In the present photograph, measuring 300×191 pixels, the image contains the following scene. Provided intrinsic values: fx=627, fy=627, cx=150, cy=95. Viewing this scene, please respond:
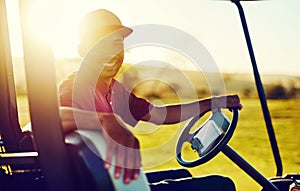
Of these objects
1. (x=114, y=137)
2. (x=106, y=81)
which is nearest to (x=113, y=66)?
(x=106, y=81)

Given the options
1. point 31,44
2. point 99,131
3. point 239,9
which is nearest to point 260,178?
point 239,9

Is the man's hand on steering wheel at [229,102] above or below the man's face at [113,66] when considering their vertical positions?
below

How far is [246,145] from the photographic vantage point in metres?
7.95

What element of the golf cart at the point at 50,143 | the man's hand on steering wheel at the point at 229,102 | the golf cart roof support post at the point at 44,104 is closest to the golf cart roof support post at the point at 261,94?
the golf cart at the point at 50,143

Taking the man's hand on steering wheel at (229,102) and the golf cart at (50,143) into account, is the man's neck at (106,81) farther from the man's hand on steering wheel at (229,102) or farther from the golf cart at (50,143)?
the man's hand on steering wheel at (229,102)

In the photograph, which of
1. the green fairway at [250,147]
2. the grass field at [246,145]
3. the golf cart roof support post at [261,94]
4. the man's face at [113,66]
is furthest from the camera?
the green fairway at [250,147]

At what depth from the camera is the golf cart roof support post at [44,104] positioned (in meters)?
1.46

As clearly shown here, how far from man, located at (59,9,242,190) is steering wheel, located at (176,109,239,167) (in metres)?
0.05

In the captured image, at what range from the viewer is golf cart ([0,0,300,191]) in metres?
1.47

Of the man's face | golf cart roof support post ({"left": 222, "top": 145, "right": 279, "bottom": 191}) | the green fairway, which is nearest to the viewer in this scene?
the man's face

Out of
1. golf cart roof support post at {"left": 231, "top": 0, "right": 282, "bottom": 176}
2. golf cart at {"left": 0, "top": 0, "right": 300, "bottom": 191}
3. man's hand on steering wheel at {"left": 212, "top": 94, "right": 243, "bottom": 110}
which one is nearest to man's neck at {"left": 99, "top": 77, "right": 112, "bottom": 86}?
golf cart at {"left": 0, "top": 0, "right": 300, "bottom": 191}

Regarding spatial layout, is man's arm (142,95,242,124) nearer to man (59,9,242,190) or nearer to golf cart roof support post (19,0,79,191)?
man (59,9,242,190)

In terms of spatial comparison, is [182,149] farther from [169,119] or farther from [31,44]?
[31,44]

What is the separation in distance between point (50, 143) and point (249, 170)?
4.29 feet
